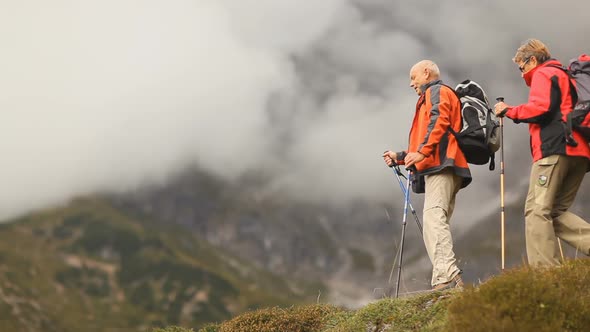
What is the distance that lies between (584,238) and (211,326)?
7.55 metres

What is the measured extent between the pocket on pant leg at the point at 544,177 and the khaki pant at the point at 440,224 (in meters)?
1.42

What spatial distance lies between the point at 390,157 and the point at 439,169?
1677 millimetres

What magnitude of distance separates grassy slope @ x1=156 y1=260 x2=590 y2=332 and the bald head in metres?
3.54

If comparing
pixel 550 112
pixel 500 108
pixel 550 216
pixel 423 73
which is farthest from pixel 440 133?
pixel 550 216

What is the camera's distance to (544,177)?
8984 millimetres

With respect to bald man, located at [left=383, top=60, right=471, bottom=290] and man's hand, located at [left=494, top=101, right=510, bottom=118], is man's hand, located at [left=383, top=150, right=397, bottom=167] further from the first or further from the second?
man's hand, located at [left=494, top=101, right=510, bottom=118]

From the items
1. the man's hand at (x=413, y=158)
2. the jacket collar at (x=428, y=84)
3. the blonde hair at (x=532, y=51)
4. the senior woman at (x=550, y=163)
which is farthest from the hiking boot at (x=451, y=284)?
the blonde hair at (x=532, y=51)

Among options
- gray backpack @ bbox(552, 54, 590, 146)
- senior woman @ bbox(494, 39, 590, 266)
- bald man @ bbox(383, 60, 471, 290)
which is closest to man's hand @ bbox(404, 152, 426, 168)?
bald man @ bbox(383, 60, 471, 290)

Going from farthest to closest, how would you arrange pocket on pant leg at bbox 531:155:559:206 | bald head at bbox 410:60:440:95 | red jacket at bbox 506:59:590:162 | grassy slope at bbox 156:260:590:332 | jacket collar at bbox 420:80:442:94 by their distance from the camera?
bald head at bbox 410:60:440:95 < jacket collar at bbox 420:80:442:94 < pocket on pant leg at bbox 531:155:559:206 < red jacket at bbox 506:59:590:162 < grassy slope at bbox 156:260:590:332

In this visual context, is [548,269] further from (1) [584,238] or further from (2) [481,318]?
(2) [481,318]

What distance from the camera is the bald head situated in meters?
10.7

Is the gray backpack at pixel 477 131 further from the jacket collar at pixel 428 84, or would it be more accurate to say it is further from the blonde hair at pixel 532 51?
the blonde hair at pixel 532 51

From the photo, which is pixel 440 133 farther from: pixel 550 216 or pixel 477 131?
pixel 550 216

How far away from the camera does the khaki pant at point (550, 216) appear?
888 centimetres
